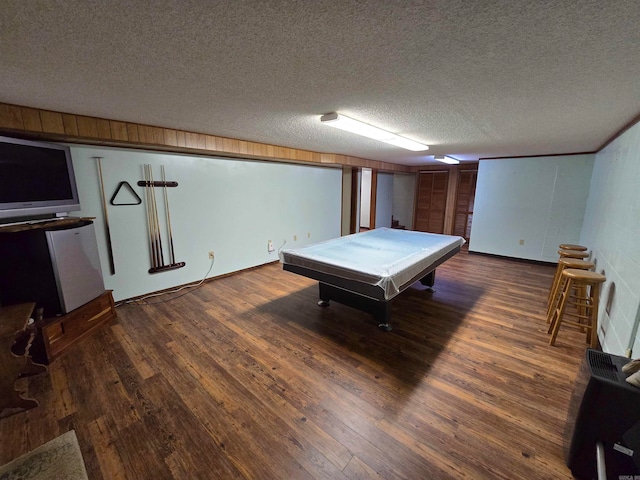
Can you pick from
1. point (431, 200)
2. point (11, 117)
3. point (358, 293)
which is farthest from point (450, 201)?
point (11, 117)

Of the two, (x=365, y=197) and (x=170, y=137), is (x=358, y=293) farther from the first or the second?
(x=365, y=197)

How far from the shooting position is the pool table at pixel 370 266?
2275 mm

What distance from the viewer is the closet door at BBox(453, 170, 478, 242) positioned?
21.9ft

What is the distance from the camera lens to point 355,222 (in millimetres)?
6590

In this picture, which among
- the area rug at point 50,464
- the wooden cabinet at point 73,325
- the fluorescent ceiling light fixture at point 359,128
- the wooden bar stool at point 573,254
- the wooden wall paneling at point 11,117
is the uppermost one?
the fluorescent ceiling light fixture at point 359,128

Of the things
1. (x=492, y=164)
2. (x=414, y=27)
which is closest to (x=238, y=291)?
(x=414, y=27)

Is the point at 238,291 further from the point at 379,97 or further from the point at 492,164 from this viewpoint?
the point at 492,164

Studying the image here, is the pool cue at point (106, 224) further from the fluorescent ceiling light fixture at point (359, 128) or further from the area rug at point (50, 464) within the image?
the fluorescent ceiling light fixture at point (359, 128)

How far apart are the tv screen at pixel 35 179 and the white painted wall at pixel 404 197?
7.61 m

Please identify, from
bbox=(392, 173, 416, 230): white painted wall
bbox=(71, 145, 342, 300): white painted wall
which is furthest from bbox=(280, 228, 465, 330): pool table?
bbox=(392, 173, 416, 230): white painted wall

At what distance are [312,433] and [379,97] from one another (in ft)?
7.32

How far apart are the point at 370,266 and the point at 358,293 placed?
0.29 metres

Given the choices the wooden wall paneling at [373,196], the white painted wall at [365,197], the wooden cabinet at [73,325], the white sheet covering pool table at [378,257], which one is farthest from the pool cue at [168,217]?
the white painted wall at [365,197]

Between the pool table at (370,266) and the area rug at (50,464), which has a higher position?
the pool table at (370,266)
